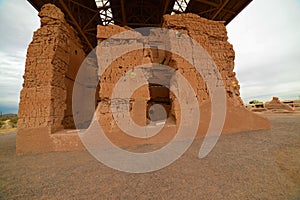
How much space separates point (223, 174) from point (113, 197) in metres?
1.54

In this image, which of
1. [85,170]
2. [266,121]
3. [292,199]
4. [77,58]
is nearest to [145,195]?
[85,170]

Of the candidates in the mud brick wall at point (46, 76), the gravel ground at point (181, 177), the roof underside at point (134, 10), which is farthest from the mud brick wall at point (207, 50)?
the roof underside at point (134, 10)

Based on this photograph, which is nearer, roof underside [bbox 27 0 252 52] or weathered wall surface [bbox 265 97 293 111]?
roof underside [bbox 27 0 252 52]

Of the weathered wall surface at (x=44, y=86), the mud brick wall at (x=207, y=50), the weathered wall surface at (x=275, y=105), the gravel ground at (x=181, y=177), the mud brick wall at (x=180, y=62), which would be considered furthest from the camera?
the weathered wall surface at (x=275, y=105)

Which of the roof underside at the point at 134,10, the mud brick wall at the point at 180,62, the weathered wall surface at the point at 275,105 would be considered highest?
the roof underside at the point at 134,10

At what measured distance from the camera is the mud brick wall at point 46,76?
11.8ft

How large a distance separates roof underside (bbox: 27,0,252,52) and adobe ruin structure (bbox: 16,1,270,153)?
15.8 feet

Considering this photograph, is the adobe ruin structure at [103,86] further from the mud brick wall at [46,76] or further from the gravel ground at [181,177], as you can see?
the gravel ground at [181,177]

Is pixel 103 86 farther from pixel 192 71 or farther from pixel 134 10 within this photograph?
pixel 134 10

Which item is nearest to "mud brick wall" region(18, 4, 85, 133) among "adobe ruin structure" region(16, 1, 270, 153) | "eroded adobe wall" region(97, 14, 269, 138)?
"adobe ruin structure" region(16, 1, 270, 153)

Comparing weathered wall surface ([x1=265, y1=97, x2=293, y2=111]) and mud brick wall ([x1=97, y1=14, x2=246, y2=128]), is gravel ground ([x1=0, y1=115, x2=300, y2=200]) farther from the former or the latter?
weathered wall surface ([x1=265, y1=97, x2=293, y2=111])

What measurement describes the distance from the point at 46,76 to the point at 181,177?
13.4 feet

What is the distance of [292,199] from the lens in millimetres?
1454

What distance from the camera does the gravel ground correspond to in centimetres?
168
